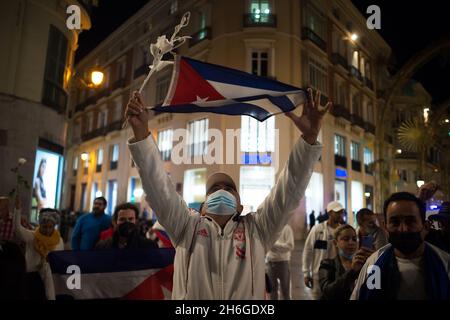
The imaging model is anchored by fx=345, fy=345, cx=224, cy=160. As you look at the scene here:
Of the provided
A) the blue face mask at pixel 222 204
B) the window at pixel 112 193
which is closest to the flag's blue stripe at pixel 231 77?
the blue face mask at pixel 222 204

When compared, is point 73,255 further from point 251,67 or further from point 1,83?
point 251,67

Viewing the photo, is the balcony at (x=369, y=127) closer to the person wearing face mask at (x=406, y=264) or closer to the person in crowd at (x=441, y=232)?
the person in crowd at (x=441, y=232)

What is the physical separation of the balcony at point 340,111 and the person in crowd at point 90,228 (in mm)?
18255

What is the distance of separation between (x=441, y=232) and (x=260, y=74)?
15436 millimetres

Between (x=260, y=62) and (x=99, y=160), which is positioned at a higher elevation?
(x=260, y=62)

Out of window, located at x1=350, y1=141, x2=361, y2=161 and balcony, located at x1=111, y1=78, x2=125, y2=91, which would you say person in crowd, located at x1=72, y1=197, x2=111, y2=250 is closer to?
window, located at x1=350, y1=141, x2=361, y2=161

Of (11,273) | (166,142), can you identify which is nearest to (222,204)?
(11,273)

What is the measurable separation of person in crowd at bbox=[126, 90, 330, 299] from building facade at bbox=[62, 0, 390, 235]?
409 inches

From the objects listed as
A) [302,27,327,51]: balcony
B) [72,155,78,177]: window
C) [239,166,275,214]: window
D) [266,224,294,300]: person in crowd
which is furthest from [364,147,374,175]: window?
[72,155,78,177]: window

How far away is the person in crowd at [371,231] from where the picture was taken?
3982 millimetres

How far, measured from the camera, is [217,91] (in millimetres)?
2795

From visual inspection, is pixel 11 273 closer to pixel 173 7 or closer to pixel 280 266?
pixel 280 266

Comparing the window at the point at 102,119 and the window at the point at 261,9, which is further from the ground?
the window at the point at 261,9
